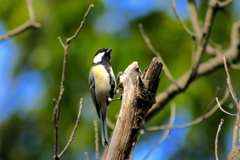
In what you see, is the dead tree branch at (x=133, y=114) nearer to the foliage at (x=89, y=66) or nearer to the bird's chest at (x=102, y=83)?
the bird's chest at (x=102, y=83)

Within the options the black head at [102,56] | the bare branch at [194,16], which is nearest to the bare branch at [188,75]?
the bare branch at [194,16]

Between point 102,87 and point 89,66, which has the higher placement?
point 102,87

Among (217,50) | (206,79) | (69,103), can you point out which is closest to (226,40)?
(206,79)

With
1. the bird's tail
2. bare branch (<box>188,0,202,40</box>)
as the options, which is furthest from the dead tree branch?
bare branch (<box>188,0,202,40</box>)

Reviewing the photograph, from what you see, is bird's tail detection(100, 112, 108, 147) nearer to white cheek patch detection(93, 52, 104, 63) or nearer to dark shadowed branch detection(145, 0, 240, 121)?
dark shadowed branch detection(145, 0, 240, 121)

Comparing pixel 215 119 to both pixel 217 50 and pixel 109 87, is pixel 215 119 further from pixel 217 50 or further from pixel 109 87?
pixel 109 87

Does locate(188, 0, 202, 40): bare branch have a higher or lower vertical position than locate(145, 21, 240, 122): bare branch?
higher

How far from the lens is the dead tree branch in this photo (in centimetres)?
265

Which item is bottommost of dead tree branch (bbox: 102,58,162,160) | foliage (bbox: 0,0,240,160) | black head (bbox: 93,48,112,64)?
foliage (bbox: 0,0,240,160)

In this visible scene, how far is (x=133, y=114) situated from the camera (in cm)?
271

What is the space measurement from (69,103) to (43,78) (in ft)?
2.38

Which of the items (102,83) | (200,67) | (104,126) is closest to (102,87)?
(102,83)

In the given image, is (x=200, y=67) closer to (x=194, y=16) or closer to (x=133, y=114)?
(x=194, y=16)

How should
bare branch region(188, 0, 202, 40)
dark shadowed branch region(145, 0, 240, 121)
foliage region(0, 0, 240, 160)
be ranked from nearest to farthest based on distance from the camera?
dark shadowed branch region(145, 0, 240, 121) < bare branch region(188, 0, 202, 40) < foliage region(0, 0, 240, 160)
